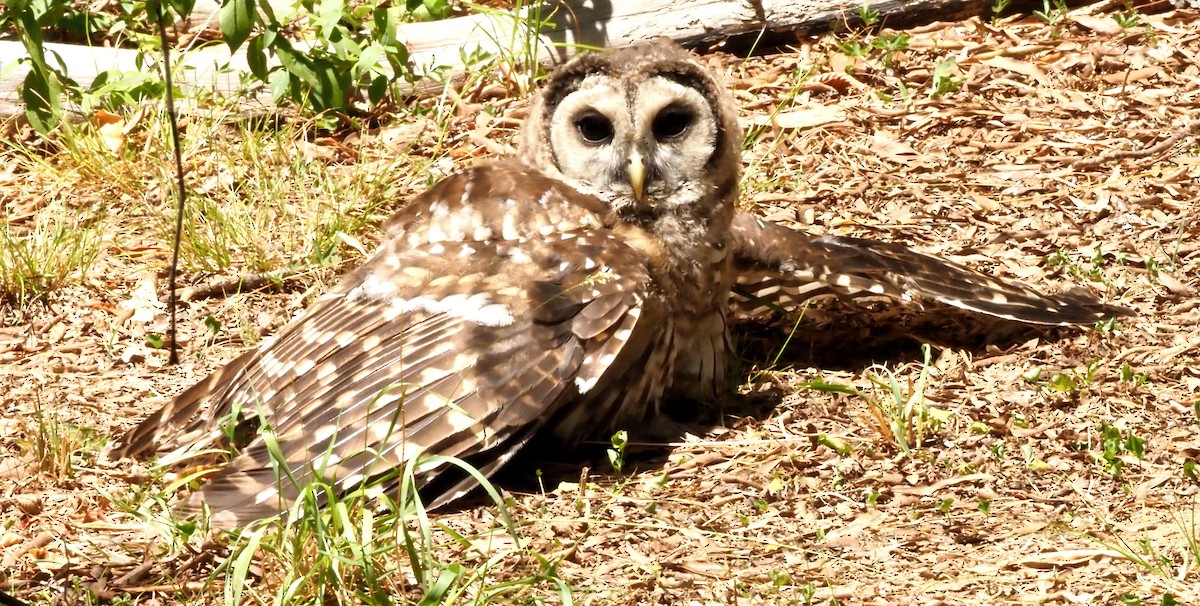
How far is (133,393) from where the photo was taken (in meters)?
5.48

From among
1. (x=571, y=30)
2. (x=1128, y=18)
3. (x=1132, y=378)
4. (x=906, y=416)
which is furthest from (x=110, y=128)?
(x=1128, y=18)

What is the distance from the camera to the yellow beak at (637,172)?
5.01m

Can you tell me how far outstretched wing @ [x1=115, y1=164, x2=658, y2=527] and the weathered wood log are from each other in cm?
244

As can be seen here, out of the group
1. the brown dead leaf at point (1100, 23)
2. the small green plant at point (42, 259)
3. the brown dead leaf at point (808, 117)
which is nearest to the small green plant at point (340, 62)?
the small green plant at point (42, 259)

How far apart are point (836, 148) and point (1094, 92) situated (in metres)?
1.44

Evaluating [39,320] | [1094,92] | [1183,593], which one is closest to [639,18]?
[1094,92]

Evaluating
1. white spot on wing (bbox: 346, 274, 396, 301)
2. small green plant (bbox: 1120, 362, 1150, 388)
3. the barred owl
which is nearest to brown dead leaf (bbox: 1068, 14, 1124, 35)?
the barred owl

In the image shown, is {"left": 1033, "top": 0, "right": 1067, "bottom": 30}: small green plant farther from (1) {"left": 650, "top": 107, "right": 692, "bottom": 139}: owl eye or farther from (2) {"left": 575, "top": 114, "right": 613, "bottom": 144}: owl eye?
(2) {"left": 575, "top": 114, "right": 613, "bottom": 144}: owl eye

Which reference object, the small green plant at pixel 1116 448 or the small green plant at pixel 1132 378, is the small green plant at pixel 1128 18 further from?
the small green plant at pixel 1116 448

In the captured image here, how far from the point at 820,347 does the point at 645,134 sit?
132 centimetres

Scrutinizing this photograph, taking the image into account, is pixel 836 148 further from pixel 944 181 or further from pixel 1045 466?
pixel 1045 466

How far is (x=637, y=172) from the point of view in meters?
5.01

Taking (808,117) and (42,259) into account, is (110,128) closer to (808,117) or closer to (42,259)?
(42,259)

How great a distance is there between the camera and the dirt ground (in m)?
4.11
